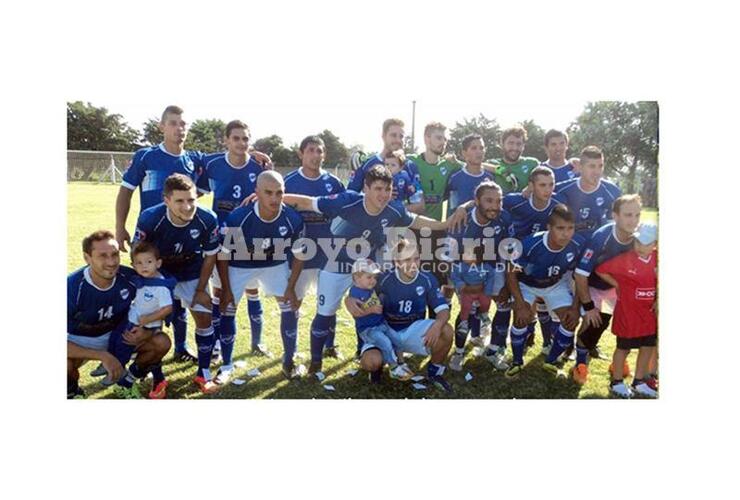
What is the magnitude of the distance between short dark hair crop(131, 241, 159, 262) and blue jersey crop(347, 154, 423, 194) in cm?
160

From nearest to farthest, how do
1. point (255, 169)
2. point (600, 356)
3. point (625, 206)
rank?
1. point (625, 206)
2. point (255, 169)
3. point (600, 356)

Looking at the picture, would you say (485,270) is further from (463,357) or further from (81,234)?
(81,234)

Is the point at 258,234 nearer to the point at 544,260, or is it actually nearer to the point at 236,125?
the point at 236,125

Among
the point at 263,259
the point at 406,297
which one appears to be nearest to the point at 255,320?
the point at 263,259

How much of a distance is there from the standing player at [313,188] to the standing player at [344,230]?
88mm

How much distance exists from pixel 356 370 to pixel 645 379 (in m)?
2.29

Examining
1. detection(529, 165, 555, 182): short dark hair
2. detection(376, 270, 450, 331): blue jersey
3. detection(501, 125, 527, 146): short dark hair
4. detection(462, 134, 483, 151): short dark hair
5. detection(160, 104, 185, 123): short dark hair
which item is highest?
detection(160, 104, 185, 123): short dark hair

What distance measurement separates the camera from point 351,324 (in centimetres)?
493

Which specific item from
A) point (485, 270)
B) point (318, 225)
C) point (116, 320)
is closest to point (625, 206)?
point (485, 270)

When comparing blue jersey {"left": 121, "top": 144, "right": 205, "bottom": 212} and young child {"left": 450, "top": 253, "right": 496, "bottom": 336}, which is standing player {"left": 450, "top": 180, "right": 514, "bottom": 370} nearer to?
young child {"left": 450, "top": 253, "right": 496, "bottom": 336}

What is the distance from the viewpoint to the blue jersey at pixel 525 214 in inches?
158

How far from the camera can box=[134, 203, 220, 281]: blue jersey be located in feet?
11.5

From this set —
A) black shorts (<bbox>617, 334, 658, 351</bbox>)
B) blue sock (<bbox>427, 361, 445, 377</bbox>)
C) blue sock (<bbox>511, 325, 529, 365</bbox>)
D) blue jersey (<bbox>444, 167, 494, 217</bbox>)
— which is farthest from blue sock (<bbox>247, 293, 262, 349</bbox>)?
black shorts (<bbox>617, 334, 658, 351</bbox>)

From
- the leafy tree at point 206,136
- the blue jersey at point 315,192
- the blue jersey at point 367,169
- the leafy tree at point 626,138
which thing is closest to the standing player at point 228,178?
the leafy tree at point 206,136
